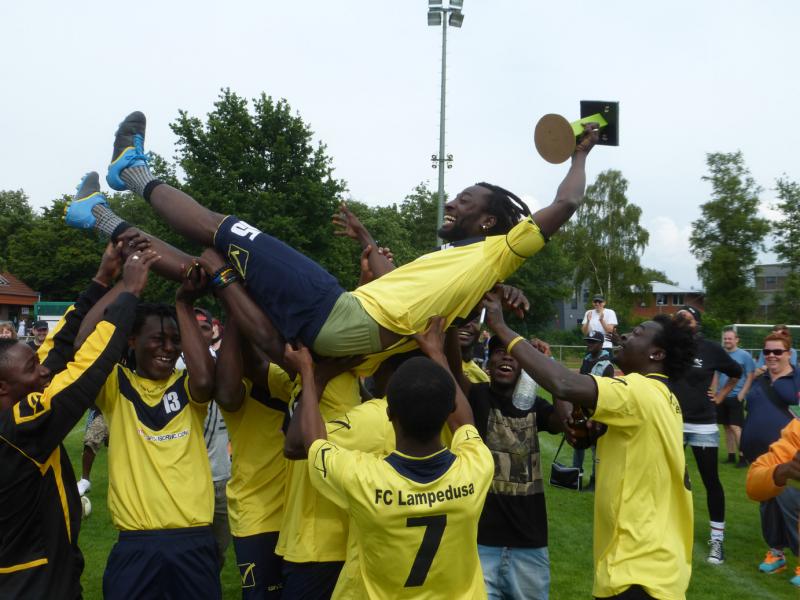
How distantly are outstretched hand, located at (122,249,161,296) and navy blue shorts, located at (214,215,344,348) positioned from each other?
0.38 metres

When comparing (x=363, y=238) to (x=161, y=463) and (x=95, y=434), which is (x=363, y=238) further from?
(x=95, y=434)

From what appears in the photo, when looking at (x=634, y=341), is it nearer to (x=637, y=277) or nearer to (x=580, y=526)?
(x=580, y=526)

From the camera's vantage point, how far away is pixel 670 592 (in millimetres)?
3354

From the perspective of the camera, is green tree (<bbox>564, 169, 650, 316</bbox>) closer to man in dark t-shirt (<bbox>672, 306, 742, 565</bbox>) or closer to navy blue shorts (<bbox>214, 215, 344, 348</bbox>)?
man in dark t-shirt (<bbox>672, 306, 742, 565</bbox>)

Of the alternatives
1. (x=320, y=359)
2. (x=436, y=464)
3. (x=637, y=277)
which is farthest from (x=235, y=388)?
(x=637, y=277)

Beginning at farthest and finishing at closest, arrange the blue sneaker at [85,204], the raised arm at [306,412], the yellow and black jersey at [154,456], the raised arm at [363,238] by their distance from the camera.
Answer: the raised arm at [363,238] → the blue sneaker at [85,204] → the yellow and black jersey at [154,456] → the raised arm at [306,412]

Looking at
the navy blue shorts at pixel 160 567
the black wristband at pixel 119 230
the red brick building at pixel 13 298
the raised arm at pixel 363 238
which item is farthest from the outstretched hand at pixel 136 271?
the red brick building at pixel 13 298

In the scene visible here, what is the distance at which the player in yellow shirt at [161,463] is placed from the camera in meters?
3.49

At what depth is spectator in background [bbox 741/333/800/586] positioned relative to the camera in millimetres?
Answer: 6672

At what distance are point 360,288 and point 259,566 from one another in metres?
1.68

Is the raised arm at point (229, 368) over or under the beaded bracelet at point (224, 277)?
under

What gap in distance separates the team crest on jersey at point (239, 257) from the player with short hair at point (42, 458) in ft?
1.84

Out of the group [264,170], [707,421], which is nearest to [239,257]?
[707,421]

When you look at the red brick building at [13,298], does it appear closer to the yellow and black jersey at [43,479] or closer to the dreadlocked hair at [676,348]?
the yellow and black jersey at [43,479]
